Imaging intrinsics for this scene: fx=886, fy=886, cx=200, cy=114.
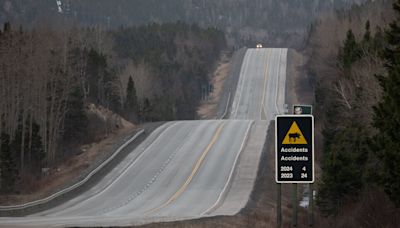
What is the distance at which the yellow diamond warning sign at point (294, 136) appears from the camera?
1858cm

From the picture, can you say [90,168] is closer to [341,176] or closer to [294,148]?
[341,176]

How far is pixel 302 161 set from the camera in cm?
1869

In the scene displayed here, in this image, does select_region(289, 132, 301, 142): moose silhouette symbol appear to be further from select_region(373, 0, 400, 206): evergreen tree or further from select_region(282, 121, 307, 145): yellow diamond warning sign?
select_region(373, 0, 400, 206): evergreen tree

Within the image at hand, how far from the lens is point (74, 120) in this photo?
83000mm

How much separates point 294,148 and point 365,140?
14.5 m

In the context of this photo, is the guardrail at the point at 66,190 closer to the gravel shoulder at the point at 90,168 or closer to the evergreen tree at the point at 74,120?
the gravel shoulder at the point at 90,168

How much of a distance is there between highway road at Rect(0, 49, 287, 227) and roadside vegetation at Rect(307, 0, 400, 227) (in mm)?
6865

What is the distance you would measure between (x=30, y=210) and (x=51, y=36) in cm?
3598

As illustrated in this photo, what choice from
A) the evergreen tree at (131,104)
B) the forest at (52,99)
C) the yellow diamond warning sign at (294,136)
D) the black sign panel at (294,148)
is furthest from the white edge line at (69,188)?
the yellow diamond warning sign at (294,136)

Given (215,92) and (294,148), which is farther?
(215,92)

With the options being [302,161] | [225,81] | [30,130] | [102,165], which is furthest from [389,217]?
[225,81]

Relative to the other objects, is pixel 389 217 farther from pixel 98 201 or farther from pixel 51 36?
pixel 51 36

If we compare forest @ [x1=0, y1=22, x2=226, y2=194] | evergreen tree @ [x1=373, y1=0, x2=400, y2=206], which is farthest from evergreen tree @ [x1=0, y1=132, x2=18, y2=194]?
evergreen tree @ [x1=373, y1=0, x2=400, y2=206]

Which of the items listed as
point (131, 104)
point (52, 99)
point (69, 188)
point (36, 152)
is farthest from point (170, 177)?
point (131, 104)
